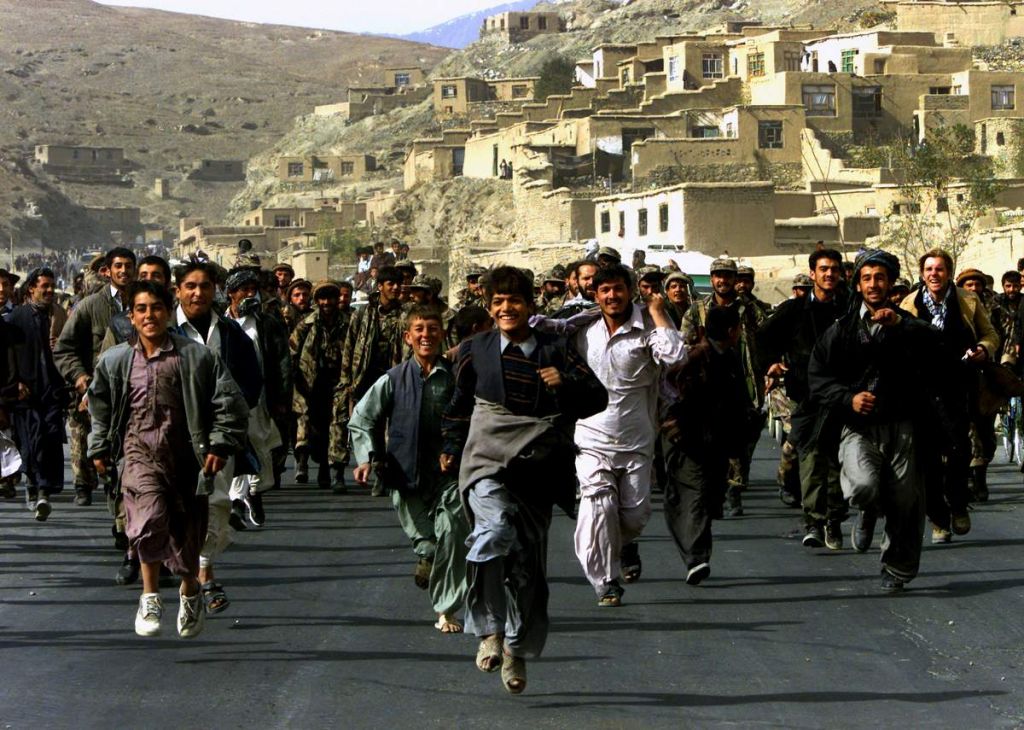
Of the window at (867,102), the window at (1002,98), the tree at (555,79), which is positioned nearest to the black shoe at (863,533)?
the window at (867,102)

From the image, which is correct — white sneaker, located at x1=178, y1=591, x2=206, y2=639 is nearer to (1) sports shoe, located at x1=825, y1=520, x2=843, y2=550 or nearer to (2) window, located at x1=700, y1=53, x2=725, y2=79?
(1) sports shoe, located at x1=825, y1=520, x2=843, y2=550

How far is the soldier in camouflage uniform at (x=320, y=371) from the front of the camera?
17422 millimetres

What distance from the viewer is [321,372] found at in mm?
17578

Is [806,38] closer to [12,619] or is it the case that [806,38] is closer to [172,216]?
[172,216]

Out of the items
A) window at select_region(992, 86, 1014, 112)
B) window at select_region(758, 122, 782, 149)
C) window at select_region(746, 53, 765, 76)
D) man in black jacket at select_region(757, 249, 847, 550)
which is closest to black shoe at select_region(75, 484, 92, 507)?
man in black jacket at select_region(757, 249, 847, 550)

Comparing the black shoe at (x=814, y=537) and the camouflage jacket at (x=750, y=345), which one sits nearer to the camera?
the black shoe at (x=814, y=537)

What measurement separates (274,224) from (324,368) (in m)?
91.4

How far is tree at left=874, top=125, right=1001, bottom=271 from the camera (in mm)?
53938

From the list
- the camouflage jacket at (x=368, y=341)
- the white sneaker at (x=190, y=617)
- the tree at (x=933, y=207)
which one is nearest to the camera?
the white sneaker at (x=190, y=617)

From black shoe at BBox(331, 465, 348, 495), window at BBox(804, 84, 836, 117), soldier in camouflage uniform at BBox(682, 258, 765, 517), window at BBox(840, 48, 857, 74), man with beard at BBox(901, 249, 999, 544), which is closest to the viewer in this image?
man with beard at BBox(901, 249, 999, 544)

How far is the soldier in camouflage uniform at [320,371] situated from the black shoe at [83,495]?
7.19 ft

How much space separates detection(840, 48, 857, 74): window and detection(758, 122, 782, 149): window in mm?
11107

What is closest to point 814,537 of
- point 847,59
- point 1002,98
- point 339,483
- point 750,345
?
point 750,345

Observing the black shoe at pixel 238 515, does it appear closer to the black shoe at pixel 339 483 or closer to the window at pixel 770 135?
the black shoe at pixel 339 483
